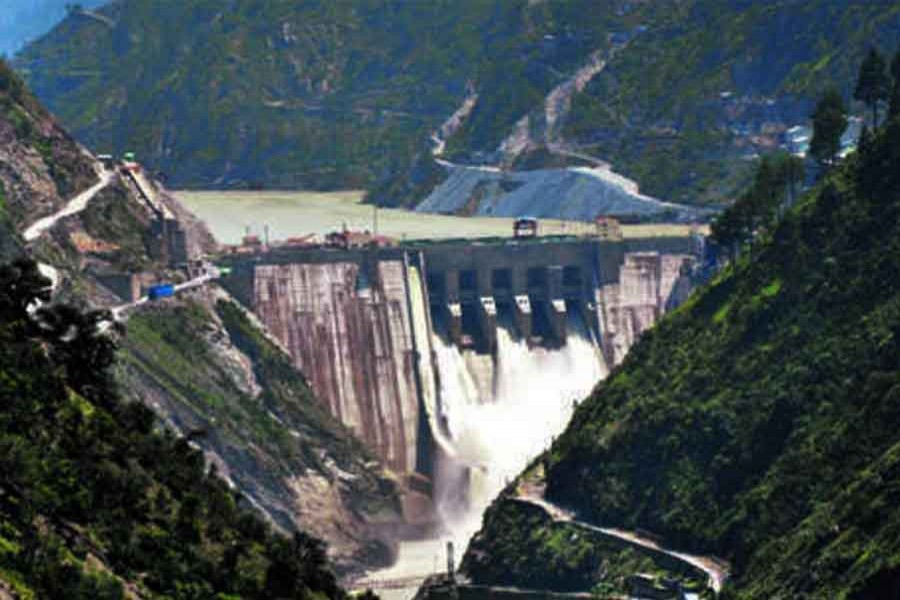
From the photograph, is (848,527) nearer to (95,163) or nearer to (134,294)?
(134,294)

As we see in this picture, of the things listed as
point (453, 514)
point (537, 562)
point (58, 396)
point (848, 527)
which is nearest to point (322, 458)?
point (453, 514)

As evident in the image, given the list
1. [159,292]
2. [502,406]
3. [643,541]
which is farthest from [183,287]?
[643,541]

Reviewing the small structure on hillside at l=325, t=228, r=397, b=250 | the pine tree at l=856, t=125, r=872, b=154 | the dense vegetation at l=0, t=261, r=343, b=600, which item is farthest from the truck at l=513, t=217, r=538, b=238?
the dense vegetation at l=0, t=261, r=343, b=600

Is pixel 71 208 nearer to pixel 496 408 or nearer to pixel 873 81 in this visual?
pixel 496 408

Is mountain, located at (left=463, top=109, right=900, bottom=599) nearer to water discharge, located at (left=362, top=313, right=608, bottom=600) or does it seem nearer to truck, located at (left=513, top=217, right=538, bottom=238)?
water discharge, located at (left=362, top=313, right=608, bottom=600)

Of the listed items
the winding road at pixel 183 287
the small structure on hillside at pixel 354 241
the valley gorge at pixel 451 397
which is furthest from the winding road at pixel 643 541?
the small structure on hillside at pixel 354 241

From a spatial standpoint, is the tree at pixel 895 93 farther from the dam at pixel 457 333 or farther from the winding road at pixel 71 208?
the winding road at pixel 71 208
